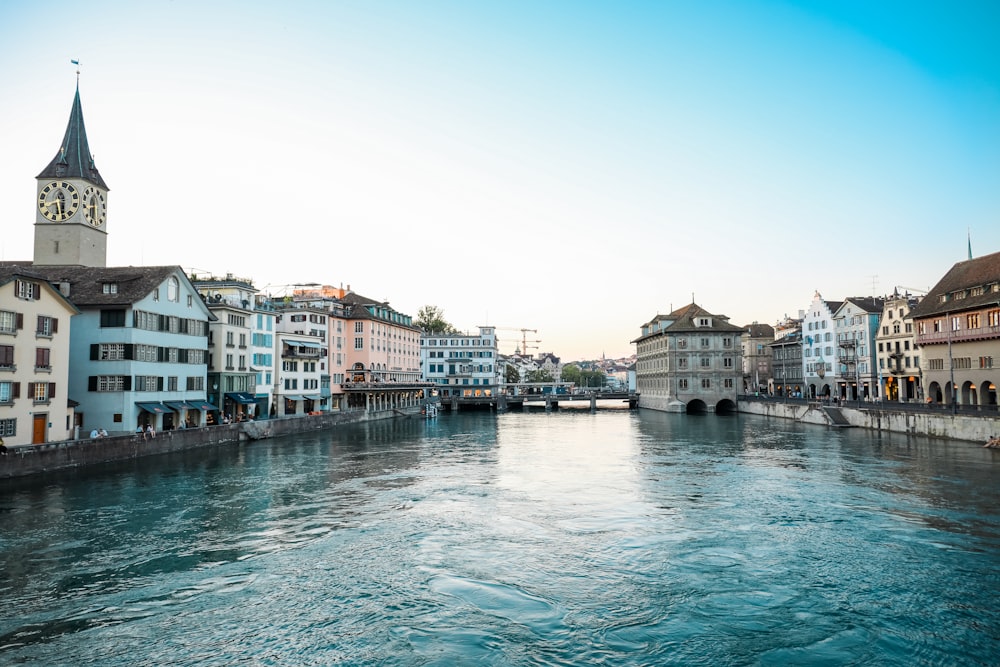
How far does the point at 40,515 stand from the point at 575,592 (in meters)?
22.0

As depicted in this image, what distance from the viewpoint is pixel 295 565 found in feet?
64.8

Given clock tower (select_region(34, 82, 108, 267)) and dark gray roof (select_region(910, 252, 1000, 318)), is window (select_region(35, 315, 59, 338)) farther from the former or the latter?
dark gray roof (select_region(910, 252, 1000, 318))

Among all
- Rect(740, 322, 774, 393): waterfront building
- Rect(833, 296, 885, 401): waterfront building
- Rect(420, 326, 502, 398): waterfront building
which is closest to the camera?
Rect(833, 296, 885, 401): waterfront building

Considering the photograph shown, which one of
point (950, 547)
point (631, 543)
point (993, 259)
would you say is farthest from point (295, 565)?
point (993, 259)

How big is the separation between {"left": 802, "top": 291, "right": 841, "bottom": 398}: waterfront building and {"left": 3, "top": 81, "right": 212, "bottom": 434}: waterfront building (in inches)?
3452

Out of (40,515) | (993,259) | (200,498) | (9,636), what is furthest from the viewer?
(993,259)

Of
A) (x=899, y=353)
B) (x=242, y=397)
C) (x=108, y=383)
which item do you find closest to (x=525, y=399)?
(x=899, y=353)

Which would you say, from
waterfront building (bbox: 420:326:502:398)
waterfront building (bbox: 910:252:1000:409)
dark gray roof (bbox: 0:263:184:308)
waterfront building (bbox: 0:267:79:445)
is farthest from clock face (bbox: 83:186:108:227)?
waterfront building (bbox: 910:252:1000:409)

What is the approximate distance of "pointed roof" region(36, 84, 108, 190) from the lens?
6384 centimetres

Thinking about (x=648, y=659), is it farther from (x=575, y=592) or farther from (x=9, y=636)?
(x=9, y=636)

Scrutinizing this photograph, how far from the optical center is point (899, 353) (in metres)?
81.2

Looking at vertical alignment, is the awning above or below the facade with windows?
below

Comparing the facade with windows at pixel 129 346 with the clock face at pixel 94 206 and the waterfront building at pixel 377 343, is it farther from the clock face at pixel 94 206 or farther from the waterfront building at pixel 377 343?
the waterfront building at pixel 377 343

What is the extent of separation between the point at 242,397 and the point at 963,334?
6797 centimetres
